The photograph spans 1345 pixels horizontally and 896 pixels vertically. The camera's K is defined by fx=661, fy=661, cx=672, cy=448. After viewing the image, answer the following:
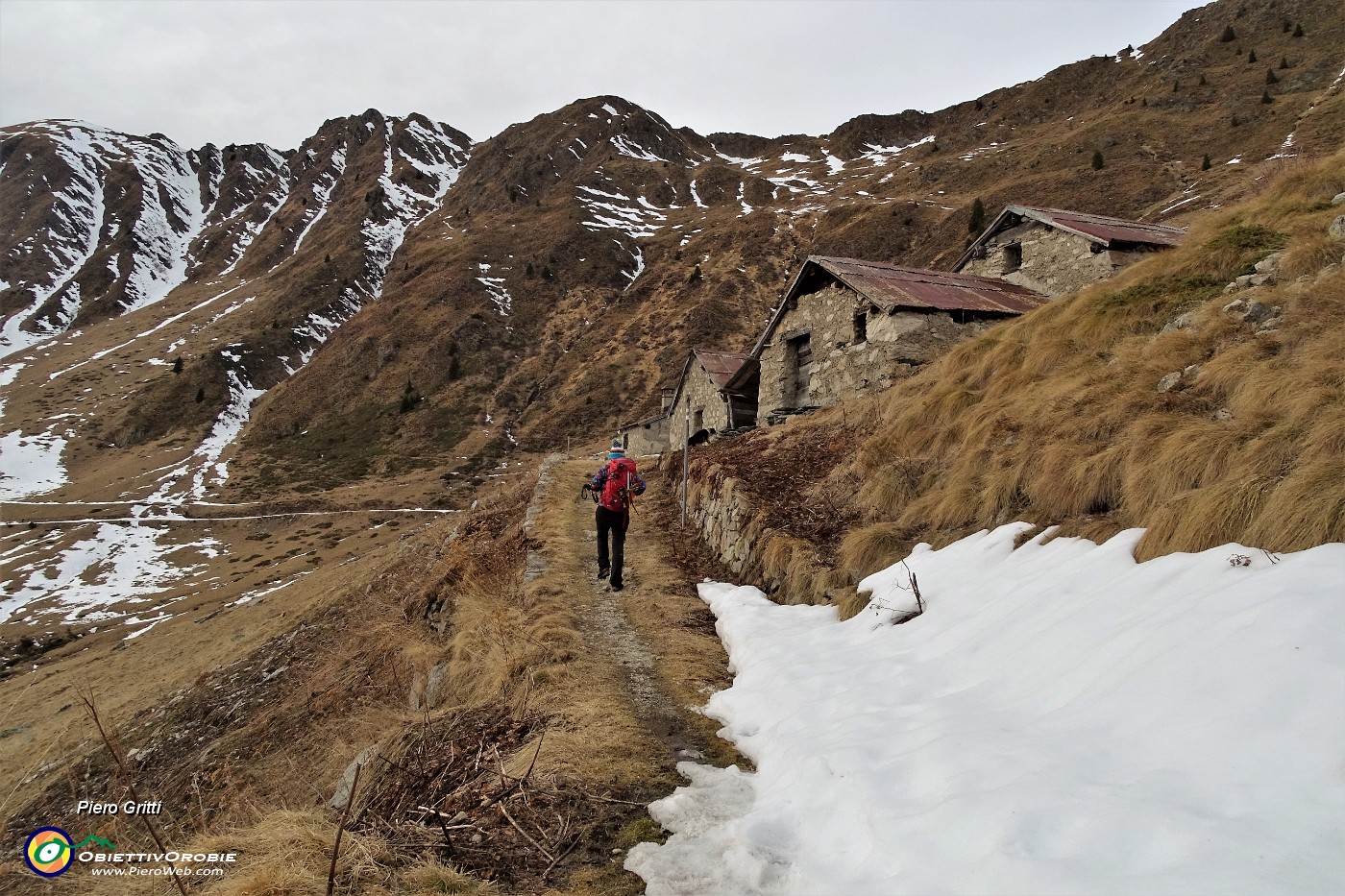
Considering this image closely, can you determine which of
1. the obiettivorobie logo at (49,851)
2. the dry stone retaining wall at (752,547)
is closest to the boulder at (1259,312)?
the dry stone retaining wall at (752,547)

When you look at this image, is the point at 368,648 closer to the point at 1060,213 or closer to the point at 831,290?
the point at 831,290

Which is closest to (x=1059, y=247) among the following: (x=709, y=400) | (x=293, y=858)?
(x=709, y=400)

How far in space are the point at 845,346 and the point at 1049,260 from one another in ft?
22.6

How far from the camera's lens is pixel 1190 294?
905 cm

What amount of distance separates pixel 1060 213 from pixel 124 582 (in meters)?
47.8

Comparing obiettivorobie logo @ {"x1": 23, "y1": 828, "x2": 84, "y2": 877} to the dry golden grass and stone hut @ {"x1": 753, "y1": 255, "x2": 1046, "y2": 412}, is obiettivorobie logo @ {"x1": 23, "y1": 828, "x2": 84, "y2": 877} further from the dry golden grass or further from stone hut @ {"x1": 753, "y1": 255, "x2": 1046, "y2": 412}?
stone hut @ {"x1": 753, "y1": 255, "x2": 1046, "y2": 412}

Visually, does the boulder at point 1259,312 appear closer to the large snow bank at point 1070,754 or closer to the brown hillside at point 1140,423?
the brown hillside at point 1140,423

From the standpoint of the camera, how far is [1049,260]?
64.0ft

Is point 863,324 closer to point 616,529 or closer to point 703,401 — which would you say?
point 703,401

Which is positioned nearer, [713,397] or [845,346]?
[845,346]

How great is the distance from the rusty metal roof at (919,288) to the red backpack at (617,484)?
380 inches

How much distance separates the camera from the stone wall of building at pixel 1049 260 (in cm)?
1789

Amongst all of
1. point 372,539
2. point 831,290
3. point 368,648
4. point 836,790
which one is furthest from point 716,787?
point 372,539

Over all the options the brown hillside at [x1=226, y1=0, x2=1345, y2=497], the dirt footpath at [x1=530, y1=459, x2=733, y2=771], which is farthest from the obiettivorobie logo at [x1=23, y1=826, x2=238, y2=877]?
the brown hillside at [x1=226, y1=0, x2=1345, y2=497]
